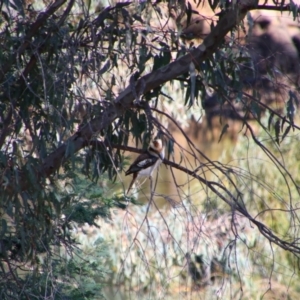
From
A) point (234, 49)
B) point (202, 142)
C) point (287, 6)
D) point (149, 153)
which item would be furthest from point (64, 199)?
point (202, 142)

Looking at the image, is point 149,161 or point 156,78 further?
point 149,161

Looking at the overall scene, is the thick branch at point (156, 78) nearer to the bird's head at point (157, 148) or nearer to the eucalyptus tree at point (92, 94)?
the eucalyptus tree at point (92, 94)

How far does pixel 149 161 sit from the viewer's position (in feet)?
14.7

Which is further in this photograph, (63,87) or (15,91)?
(15,91)

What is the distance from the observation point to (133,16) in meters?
3.64

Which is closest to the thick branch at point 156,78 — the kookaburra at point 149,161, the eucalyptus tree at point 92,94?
the eucalyptus tree at point 92,94

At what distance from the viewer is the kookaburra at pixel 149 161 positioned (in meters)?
4.40

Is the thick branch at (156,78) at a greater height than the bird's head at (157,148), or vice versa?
the bird's head at (157,148)

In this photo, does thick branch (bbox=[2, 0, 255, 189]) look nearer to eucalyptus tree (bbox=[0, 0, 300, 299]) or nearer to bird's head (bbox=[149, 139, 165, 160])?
eucalyptus tree (bbox=[0, 0, 300, 299])

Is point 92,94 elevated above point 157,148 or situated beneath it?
situated beneath

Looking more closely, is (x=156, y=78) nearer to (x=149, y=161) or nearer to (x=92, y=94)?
(x=92, y=94)

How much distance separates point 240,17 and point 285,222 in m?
3.94

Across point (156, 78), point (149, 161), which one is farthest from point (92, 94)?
point (149, 161)

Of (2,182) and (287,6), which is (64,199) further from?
(287,6)
